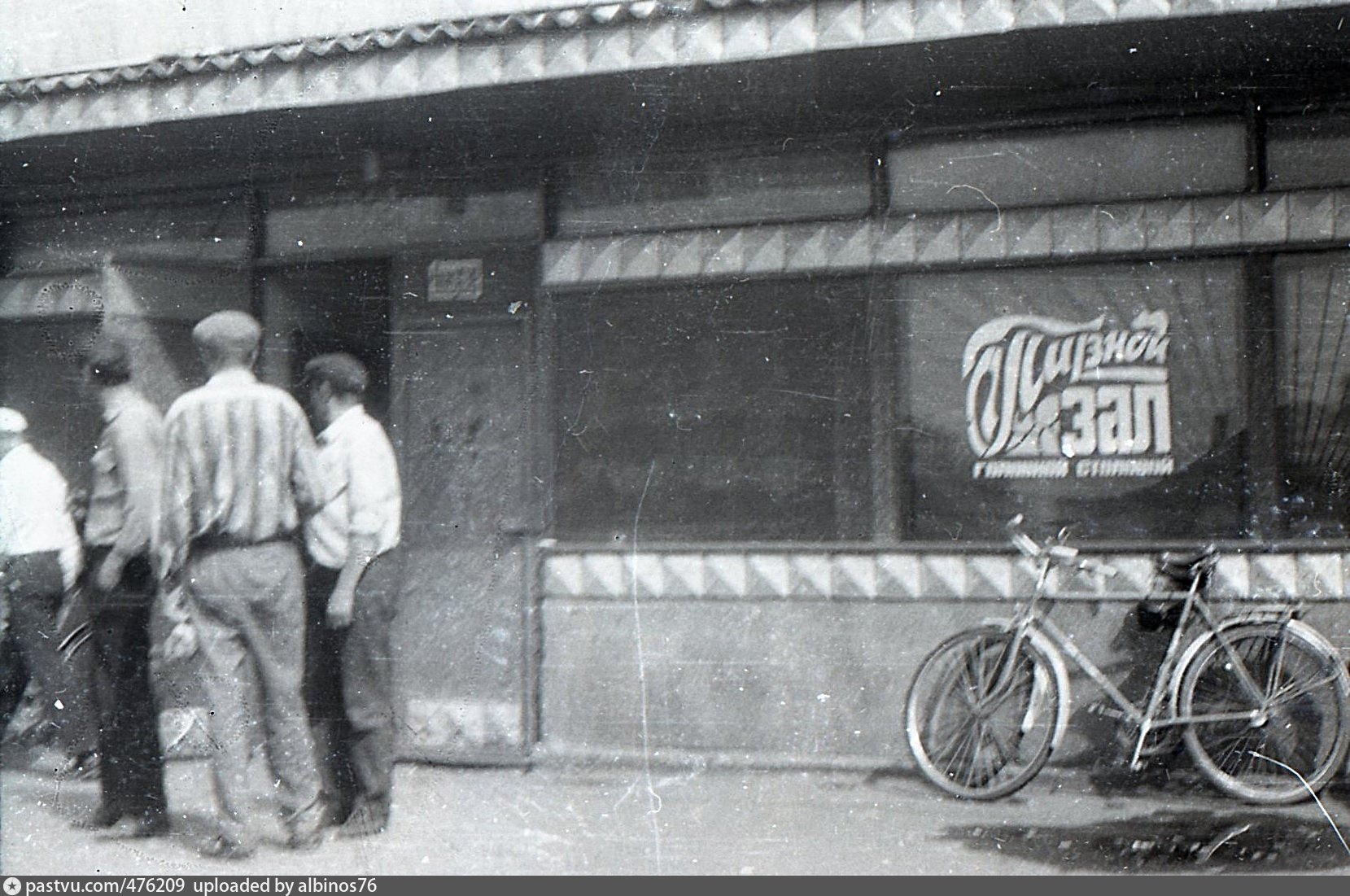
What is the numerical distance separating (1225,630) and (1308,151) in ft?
6.53

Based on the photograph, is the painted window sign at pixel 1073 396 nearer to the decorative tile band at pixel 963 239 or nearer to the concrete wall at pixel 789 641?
the decorative tile band at pixel 963 239

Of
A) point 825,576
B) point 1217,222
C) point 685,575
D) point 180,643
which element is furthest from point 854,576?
point 180,643

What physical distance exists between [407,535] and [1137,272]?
3.34 m

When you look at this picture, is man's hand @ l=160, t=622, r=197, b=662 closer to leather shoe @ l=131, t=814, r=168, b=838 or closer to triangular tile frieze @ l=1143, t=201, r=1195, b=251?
leather shoe @ l=131, t=814, r=168, b=838

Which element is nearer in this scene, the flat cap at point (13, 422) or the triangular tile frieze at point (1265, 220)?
the triangular tile frieze at point (1265, 220)

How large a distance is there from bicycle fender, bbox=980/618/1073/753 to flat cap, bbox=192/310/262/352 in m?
3.44

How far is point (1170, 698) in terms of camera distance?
4285 millimetres

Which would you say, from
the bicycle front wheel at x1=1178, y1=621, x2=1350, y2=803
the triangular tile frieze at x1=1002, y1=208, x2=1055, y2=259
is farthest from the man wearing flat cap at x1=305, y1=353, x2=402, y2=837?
the bicycle front wheel at x1=1178, y1=621, x2=1350, y2=803

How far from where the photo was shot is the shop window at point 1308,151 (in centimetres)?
427

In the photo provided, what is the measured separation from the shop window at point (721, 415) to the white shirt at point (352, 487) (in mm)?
771

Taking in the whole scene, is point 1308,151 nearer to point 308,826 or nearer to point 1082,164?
point 1082,164

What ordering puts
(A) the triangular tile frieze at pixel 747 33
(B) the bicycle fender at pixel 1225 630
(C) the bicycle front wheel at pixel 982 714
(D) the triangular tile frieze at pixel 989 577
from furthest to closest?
(D) the triangular tile frieze at pixel 989 577 → (C) the bicycle front wheel at pixel 982 714 → (B) the bicycle fender at pixel 1225 630 → (A) the triangular tile frieze at pixel 747 33

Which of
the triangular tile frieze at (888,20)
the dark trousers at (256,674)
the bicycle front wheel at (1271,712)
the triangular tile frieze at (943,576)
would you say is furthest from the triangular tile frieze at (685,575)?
the triangular tile frieze at (888,20)

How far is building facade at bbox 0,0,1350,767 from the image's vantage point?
4.30 m
